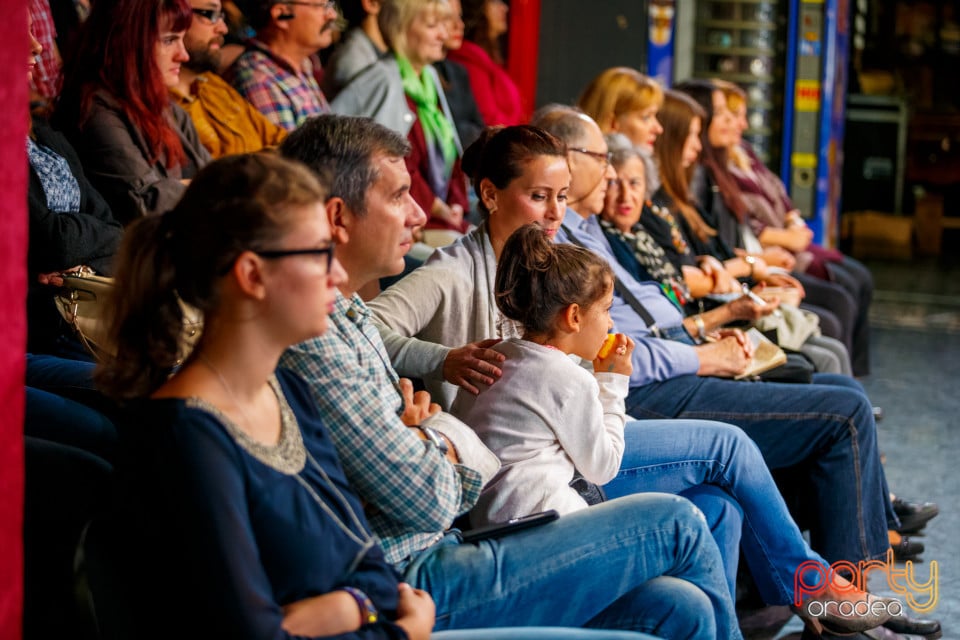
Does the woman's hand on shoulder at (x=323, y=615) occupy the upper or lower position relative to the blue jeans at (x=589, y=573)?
upper

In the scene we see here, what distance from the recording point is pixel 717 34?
7.66 meters

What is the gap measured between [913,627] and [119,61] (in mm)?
2306

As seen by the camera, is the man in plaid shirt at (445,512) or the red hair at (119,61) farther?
the red hair at (119,61)

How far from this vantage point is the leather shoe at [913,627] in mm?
2819

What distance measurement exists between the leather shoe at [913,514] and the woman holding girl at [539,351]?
98cm

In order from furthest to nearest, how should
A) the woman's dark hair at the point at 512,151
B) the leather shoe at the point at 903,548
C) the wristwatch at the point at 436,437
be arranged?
the leather shoe at the point at 903,548, the woman's dark hair at the point at 512,151, the wristwatch at the point at 436,437

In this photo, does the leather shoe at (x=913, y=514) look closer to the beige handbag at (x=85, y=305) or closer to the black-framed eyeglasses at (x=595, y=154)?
the black-framed eyeglasses at (x=595, y=154)

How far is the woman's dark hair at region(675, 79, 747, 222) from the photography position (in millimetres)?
5102

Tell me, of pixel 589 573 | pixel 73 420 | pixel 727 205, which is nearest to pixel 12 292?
pixel 73 420

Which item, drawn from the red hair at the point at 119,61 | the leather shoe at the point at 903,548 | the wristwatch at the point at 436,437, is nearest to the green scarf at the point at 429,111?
the red hair at the point at 119,61

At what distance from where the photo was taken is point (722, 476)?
2.56 meters

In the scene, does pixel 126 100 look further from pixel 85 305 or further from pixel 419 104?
pixel 419 104

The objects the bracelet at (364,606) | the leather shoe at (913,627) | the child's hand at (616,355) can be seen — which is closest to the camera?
the bracelet at (364,606)

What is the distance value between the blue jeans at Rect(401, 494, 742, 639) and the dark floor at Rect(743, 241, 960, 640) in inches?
42.6
